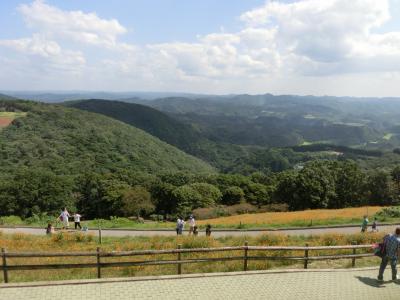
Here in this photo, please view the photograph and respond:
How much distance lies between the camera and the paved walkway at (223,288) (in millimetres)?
9180

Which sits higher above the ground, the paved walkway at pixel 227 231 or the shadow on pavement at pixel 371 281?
the shadow on pavement at pixel 371 281

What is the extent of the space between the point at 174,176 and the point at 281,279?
6592 centimetres

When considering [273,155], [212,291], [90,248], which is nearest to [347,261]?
[212,291]

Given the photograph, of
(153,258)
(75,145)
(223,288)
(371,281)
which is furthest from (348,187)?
(75,145)

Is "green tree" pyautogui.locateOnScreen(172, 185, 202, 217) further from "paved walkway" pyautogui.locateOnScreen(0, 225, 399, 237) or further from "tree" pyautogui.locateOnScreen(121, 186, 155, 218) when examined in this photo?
"paved walkway" pyautogui.locateOnScreen(0, 225, 399, 237)

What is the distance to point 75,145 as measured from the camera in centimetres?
11431

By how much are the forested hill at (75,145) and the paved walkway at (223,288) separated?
87.3m

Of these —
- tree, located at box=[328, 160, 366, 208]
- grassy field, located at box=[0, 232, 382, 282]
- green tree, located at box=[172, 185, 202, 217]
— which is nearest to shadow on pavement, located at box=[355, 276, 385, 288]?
grassy field, located at box=[0, 232, 382, 282]

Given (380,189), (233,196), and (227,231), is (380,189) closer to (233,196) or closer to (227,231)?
(233,196)

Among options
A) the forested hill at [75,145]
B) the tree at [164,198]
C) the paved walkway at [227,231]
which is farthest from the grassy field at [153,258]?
the forested hill at [75,145]

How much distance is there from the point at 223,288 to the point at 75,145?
11125 cm

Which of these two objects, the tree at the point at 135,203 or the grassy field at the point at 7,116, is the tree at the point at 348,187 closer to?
the tree at the point at 135,203

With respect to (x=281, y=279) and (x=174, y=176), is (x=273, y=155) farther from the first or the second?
(x=281, y=279)

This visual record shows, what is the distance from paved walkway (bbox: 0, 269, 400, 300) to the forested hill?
87.3m
